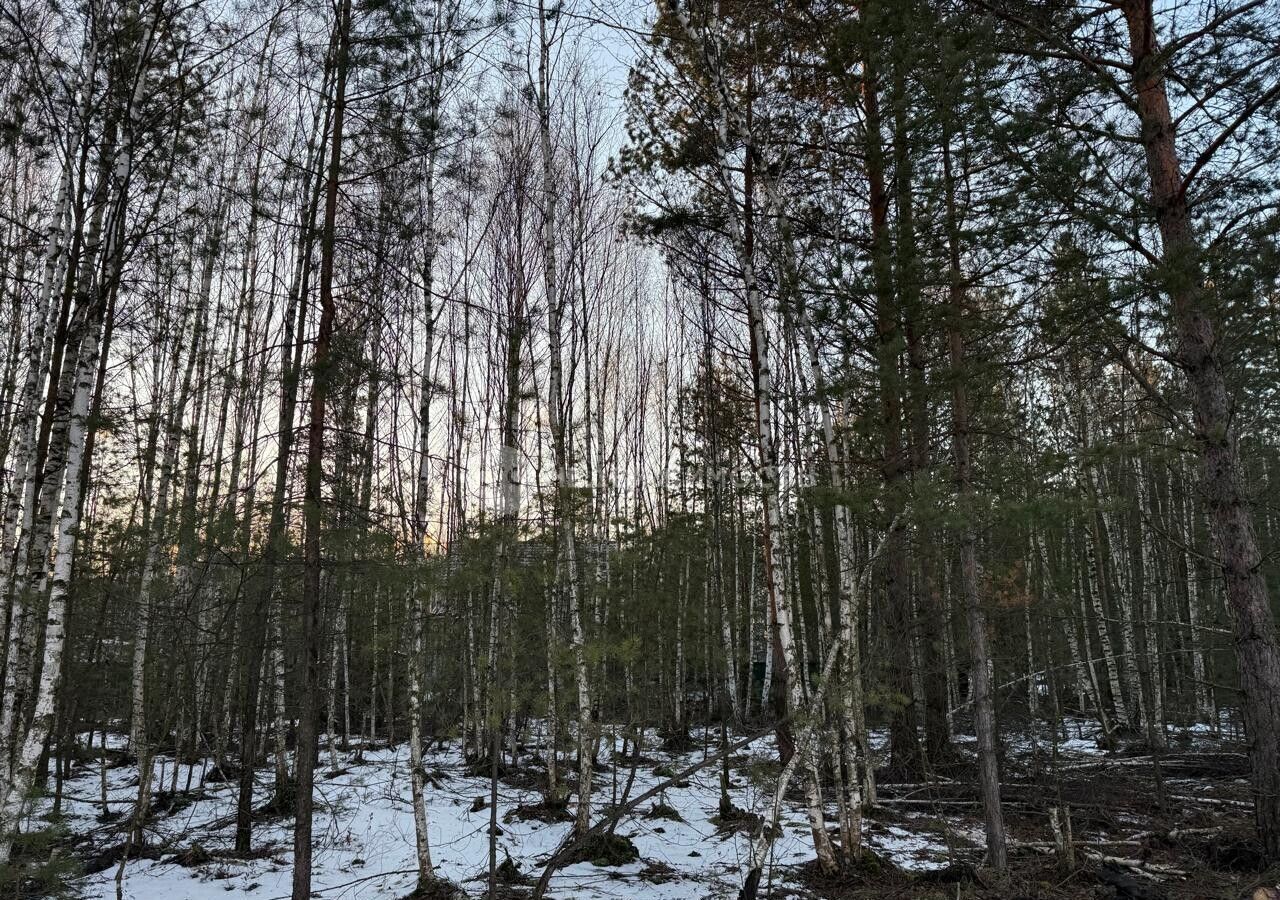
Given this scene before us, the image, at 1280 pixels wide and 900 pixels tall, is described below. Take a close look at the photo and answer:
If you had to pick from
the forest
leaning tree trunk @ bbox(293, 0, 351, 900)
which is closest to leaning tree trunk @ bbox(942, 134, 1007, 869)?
the forest

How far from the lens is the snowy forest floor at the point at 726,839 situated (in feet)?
Result: 18.0

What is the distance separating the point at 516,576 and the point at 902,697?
301cm

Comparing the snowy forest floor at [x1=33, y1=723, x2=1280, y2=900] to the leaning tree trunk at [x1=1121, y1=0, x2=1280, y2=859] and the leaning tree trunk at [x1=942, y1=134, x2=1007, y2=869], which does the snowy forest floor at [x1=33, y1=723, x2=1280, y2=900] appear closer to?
the leaning tree trunk at [x1=942, y1=134, x2=1007, y2=869]

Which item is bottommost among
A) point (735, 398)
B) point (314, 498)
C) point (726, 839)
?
point (726, 839)

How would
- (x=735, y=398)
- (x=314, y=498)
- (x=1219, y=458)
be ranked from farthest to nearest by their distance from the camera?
(x=735, y=398) → (x=1219, y=458) → (x=314, y=498)

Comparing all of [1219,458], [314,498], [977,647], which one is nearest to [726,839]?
[977,647]

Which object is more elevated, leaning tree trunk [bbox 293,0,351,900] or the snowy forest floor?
leaning tree trunk [bbox 293,0,351,900]

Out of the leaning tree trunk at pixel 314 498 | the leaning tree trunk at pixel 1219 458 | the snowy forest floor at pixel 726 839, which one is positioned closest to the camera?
the leaning tree trunk at pixel 314 498

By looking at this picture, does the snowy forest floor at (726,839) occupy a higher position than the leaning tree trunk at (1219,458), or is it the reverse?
the leaning tree trunk at (1219,458)

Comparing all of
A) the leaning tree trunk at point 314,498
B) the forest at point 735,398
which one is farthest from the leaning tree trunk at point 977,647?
the leaning tree trunk at point 314,498

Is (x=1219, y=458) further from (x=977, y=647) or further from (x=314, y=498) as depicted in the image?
(x=314, y=498)

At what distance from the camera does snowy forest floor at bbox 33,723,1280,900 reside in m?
5.47

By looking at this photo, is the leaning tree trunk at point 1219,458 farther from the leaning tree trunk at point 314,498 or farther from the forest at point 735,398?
the leaning tree trunk at point 314,498

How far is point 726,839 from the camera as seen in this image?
7.60m
